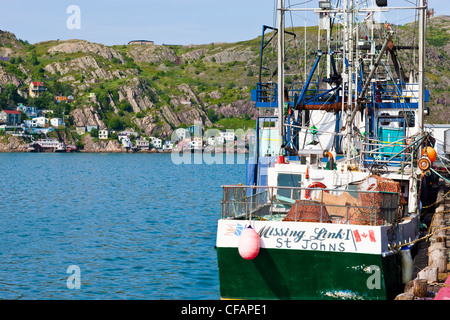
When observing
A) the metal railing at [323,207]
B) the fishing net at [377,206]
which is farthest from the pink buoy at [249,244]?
the fishing net at [377,206]

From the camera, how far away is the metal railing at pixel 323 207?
18219 millimetres

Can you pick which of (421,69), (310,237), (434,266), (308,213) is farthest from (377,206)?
(421,69)

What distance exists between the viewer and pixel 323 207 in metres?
18.4

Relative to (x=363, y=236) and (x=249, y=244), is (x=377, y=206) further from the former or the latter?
(x=249, y=244)

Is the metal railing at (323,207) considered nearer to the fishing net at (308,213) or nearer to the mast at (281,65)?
the fishing net at (308,213)

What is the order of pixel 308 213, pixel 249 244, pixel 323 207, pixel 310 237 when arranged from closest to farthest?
pixel 249 244
pixel 310 237
pixel 308 213
pixel 323 207

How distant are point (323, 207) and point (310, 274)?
6.86 ft

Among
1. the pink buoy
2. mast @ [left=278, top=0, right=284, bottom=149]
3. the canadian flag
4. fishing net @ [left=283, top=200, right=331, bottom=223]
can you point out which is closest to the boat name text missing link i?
the canadian flag

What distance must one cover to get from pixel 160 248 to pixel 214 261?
4873 millimetres

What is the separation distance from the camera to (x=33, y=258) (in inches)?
1136

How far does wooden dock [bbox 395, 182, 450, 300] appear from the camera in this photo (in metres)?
15.8

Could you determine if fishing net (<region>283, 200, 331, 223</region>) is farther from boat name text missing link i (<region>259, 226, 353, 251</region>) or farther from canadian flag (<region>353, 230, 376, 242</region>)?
canadian flag (<region>353, 230, 376, 242</region>)
